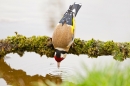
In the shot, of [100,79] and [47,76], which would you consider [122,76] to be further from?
[47,76]

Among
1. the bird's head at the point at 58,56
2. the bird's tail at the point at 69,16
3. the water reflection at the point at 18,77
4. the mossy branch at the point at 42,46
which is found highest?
the bird's tail at the point at 69,16

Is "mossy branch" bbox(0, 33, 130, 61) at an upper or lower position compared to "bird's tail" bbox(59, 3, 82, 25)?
lower

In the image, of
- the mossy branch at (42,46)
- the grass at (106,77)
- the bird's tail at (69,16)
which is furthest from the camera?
the bird's tail at (69,16)

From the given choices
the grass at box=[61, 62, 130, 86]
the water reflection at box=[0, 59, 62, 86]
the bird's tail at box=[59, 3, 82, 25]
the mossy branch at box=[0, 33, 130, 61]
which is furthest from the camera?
the bird's tail at box=[59, 3, 82, 25]

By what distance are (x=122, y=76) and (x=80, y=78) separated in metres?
0.18

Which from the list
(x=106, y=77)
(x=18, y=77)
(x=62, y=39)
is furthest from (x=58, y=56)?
(x=106, y=77)

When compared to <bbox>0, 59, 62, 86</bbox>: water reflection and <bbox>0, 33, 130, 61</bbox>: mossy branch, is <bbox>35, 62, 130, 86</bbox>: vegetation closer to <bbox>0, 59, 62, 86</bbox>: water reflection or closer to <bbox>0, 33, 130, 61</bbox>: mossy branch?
<bbox>0, 59, 62, 86</bbox>: water reflection

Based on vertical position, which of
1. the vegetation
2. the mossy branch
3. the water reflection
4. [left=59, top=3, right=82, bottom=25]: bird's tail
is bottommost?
the water reflection

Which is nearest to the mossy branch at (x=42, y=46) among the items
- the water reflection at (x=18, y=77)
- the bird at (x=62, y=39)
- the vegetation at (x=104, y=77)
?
the bird at (x=62, y=39)

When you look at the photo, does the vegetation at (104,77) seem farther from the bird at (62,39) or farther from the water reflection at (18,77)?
the bird at (62,39)

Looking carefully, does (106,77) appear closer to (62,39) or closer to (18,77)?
(18,77)

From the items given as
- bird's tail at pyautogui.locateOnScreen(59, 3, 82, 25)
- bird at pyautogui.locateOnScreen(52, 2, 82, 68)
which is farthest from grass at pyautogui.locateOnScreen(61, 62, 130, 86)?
bird's tail at pyautogui.locateOnScreen(59, 3, 82, 25)

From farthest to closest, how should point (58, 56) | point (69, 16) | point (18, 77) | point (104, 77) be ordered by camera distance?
1. point (69, 16)
2. point (58, 56)
3. point (18, 77)
4. point (104, 77)

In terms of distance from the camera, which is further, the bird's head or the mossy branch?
the mossy branch
